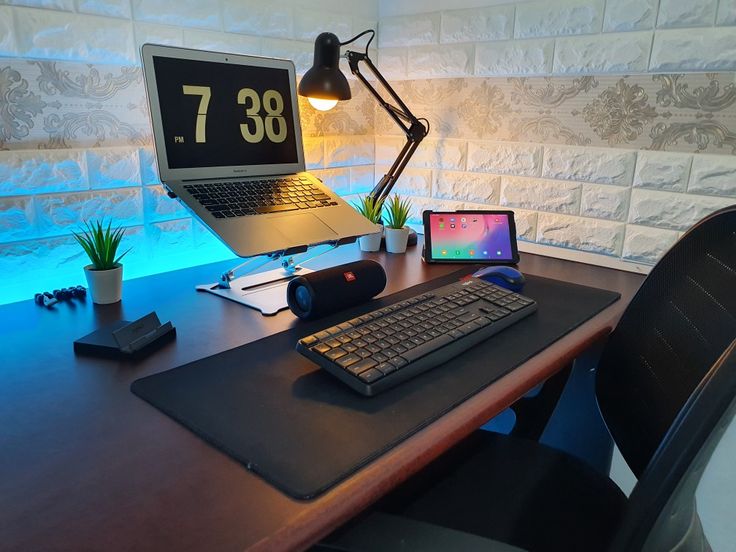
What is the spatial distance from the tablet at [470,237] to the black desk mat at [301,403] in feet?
1.43

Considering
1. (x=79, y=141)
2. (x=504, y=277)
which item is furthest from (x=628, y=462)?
(x=79, y=141)

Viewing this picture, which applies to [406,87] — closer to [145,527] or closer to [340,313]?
[340,313]

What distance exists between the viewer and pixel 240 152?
1236 millimetres

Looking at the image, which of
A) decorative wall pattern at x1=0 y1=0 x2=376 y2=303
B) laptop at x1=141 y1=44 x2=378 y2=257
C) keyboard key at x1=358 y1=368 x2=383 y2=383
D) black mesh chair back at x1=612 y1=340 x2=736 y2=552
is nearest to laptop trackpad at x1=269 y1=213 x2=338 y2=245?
laptop at x1=141 y1=44 x2=378 y2=257

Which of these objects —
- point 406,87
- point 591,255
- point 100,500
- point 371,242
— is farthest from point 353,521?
point 406,87

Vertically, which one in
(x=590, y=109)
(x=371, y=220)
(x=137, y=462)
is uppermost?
(x=590, y=109)

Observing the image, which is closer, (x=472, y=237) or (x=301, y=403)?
(x=301, y=403)

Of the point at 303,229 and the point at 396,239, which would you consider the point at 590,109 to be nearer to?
the point at 396,239

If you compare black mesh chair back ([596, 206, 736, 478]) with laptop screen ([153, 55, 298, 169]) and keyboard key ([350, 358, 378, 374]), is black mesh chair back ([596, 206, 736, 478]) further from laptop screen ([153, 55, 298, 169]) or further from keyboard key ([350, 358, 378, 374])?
laptop screen ([153, 55, 298, 169])

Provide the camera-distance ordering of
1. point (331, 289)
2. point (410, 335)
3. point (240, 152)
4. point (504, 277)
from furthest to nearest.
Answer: point (240, 152) < point (504, 277) < point (331, 289) < point (410, 335)

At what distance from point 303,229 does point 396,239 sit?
34cm

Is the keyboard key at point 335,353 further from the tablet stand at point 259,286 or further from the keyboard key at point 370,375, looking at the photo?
the tablet stand at point 259,286

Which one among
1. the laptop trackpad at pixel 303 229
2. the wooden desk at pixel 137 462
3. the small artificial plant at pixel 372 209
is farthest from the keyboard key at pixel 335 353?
the small artificial plant at pixel 372 209

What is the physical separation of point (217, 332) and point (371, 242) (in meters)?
0.63
